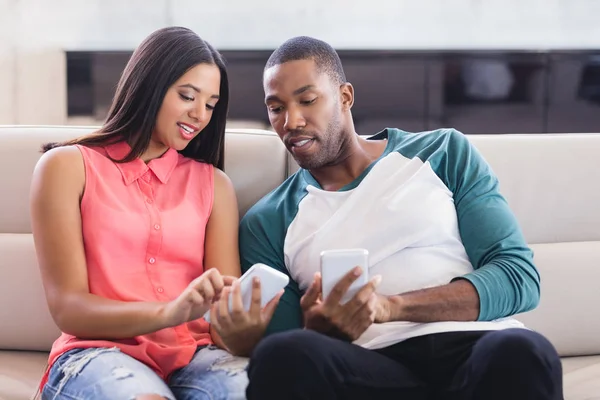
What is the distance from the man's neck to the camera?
1847 millimetres

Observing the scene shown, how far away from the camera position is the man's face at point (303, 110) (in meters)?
1.78

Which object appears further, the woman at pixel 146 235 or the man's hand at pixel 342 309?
the woman at pixel 146 235

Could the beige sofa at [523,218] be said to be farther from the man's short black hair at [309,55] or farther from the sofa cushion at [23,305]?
the man's short black hair at [309,55]

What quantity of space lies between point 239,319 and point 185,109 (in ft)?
1.67

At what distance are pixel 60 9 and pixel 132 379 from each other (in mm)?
2593

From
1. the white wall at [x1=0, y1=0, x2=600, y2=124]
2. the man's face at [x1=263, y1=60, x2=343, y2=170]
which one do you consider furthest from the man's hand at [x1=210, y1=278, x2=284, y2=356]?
the white wall at [x1=0, y1=0, x2=600, y2=124]

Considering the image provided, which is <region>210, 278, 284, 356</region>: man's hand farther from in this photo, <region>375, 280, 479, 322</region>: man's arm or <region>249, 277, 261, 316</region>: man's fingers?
<region>375, 280, 479, 322</region>: man's arm

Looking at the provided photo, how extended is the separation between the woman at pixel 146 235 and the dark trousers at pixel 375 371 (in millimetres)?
177

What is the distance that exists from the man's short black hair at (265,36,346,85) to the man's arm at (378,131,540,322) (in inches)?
11.7

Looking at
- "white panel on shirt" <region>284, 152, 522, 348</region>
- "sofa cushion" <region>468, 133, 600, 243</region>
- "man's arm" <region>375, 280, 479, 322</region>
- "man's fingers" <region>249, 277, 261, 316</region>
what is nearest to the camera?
"man's fingers" <region>249, 277, 261, 316</region>

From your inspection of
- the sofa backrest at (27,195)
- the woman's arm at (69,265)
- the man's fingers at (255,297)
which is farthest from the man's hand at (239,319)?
the sofa backrest at (27,195)

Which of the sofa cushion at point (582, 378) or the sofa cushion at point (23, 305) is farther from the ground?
the sofa cushion at point (23, 305)

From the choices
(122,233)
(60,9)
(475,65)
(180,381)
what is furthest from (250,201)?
→ (60,9)

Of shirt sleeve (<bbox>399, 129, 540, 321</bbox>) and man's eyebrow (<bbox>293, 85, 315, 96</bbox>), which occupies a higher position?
man's eyebrow (<bbox>293, 85, 315, 96</bbox>)
